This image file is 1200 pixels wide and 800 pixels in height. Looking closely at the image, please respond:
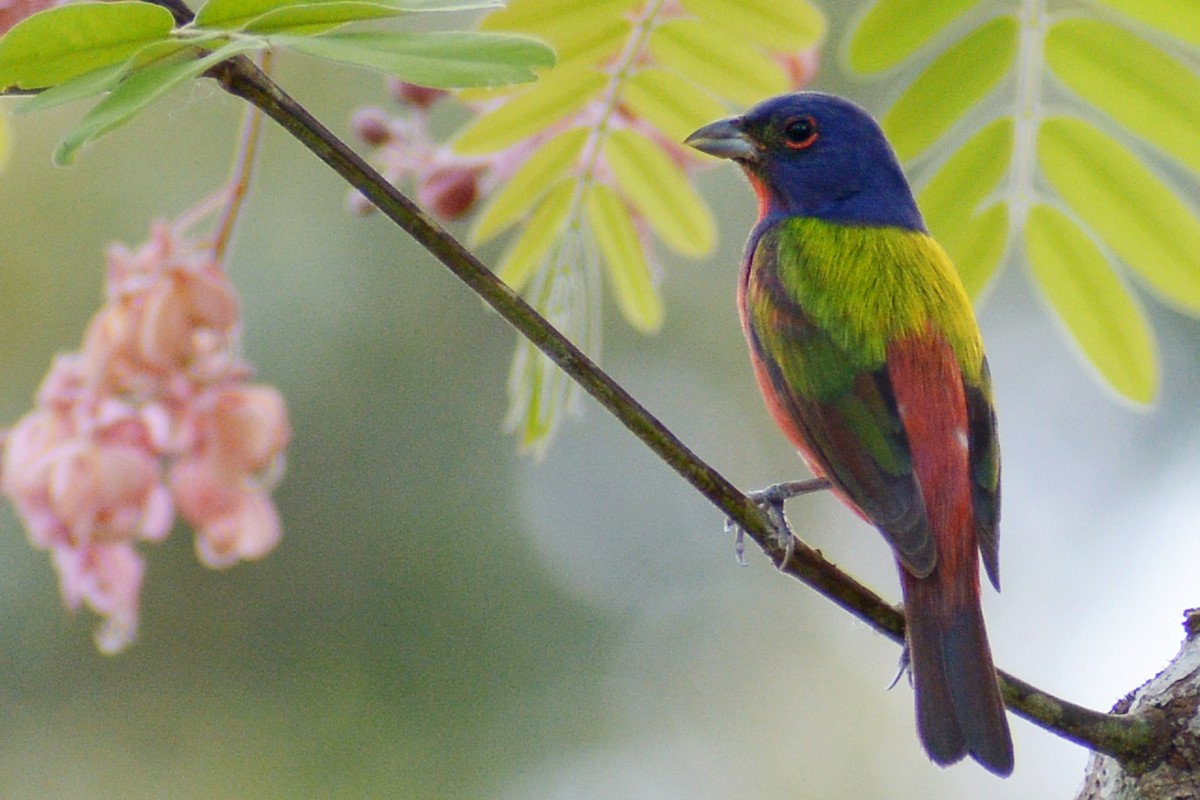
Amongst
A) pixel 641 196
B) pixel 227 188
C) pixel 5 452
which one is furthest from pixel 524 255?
pixel 5 452

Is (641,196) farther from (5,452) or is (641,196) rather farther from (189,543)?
(189,543)

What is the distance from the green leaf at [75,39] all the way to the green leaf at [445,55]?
0.47 ft

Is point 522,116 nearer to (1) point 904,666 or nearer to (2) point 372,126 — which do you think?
(2) point 372,126

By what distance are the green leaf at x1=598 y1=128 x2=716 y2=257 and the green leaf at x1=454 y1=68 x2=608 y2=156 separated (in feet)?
0.42

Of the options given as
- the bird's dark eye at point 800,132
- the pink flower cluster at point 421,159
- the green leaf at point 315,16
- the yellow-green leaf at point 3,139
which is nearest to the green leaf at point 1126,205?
the bird's dark eye at point 800,132

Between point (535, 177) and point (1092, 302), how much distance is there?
897 millimetres

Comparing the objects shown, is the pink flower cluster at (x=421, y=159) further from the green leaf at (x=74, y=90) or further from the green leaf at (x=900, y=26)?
the green leaf at (x=74, y=90)

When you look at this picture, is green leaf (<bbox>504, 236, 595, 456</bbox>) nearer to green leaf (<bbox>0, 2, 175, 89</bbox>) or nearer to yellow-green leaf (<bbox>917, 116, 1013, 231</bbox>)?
yellow-green leaf (<bbox>917, 116, 1013, 231</bbox>)

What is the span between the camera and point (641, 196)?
2414 millimetres

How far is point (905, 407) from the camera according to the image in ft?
7.50

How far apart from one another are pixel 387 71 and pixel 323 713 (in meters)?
6.32

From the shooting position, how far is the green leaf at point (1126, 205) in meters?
2.13

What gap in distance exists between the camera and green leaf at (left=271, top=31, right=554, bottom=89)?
1.27 metres

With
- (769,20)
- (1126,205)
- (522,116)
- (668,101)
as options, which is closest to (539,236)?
(522,116)
